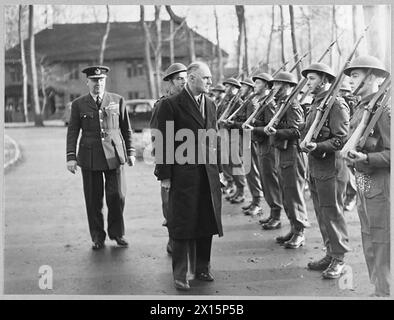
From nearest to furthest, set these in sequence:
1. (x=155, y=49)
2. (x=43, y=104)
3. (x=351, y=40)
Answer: (x=351, y=40) → (x=43, y=104) → (x=155, y=49)

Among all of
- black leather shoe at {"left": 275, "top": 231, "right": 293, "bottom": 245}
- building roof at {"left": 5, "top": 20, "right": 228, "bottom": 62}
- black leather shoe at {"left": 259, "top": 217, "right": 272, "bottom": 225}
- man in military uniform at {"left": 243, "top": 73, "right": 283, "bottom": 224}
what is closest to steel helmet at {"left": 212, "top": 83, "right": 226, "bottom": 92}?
building roof at {"left": 5, "top": 20, "right": 228, "bottom": 62}

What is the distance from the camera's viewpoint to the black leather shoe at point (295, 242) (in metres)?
6.04

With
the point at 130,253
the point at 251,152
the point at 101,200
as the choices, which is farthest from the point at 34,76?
the point at 251,152

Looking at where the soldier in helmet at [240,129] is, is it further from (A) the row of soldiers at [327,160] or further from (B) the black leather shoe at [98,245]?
(B) the black leather shoe at [98,245]

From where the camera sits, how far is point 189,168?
16.5 ft

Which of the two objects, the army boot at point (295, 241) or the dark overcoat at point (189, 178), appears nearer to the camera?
the dark overcoat at point (189, 178)

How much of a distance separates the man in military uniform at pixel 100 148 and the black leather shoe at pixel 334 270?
2.16m

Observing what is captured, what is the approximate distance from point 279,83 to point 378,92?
216 cm

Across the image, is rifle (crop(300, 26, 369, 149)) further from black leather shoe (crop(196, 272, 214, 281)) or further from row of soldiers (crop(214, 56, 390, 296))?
black leather shoe (crop(196, 272, 214, 281))

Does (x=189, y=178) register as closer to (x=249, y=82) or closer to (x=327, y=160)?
(x=327, y=160)

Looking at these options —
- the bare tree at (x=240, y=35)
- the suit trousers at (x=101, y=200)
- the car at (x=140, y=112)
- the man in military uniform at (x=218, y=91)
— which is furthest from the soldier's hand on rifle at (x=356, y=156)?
the man in military uniform at (x=218, y=91)

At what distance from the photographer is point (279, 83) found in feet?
21.1
